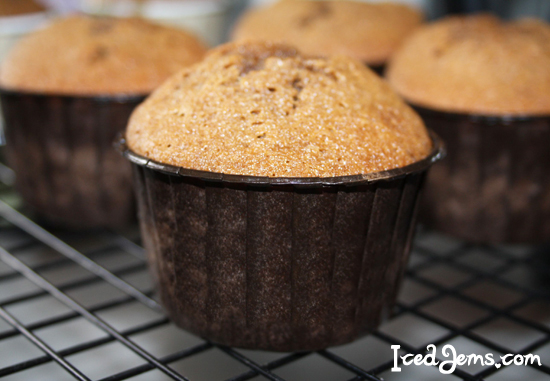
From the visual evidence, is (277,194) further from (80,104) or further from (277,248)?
(80,104)

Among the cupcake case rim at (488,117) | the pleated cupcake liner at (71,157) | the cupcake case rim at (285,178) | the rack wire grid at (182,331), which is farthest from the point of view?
the pleated cupcake liner at (71,157)

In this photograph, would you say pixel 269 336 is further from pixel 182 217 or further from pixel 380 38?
pixel 380 38

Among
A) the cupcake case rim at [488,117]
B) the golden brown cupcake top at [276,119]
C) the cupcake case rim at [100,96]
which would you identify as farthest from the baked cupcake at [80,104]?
the cupcake case rim at [488,117]

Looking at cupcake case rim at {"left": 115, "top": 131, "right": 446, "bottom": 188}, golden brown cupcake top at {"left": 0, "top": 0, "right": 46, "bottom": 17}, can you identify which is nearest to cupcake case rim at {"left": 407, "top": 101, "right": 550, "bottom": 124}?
cupcake case rim at {"left": 115, "top": 131, "right": 446, "bottom": 188}

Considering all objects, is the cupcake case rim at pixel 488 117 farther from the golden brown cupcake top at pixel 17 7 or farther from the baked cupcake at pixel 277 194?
the golden brown cupcake top at pixel 17 7

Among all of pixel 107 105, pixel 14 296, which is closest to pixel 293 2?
pixel 107 105

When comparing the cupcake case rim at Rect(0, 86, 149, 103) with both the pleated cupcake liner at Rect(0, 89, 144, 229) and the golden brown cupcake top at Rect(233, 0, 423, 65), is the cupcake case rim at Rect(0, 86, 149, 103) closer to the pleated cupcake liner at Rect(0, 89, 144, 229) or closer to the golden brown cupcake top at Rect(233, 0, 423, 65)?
the pleated cupcake liner at Rect(0, 89, 144, 229)
